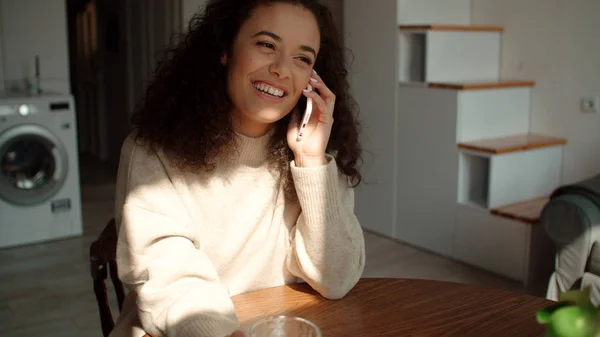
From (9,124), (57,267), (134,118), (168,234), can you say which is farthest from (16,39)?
(168,234)

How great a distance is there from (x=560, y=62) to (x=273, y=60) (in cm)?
286

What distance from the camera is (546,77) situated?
12.1ft

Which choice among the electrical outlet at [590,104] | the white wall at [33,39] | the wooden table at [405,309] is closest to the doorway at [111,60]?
the white wall at [33,39]

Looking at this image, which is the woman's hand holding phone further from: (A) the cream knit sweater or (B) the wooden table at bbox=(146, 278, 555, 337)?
(B) the wooden table at bbox=(146, 278, 555, 337)

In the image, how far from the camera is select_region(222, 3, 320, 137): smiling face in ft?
4.03

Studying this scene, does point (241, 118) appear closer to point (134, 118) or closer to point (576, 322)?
point (134, 118)

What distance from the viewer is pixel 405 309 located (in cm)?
111

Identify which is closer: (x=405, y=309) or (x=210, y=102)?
(x=405, y=309)

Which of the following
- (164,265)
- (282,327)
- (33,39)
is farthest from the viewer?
(33,39)

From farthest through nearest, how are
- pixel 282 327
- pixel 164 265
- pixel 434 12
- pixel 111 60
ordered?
pixel 111 60 → pixel 434 12 → pixel 164 265 → pixel 282 327

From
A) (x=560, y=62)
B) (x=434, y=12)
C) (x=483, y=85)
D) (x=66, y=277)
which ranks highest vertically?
(x=434, y=12)

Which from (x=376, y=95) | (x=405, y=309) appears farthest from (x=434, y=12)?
(x=405, y=309)

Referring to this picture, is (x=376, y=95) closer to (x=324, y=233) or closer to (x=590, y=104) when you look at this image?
(x=590, y=104)

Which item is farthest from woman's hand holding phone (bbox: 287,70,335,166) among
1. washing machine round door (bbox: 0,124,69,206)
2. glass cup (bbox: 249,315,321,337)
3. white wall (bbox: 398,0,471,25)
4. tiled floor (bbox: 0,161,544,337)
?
washing machine round door (bbox: 0,124,69,206)
